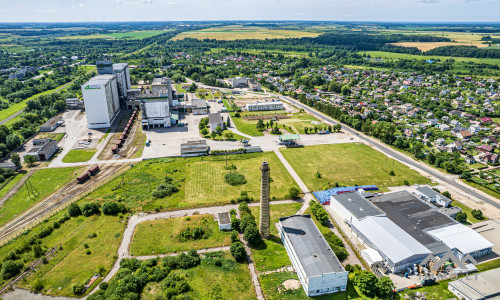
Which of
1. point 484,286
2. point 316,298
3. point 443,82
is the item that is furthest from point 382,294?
point 443,82

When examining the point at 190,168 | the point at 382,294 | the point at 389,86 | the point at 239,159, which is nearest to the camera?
the point at 382,294

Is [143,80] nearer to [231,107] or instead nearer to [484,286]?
[231,107]

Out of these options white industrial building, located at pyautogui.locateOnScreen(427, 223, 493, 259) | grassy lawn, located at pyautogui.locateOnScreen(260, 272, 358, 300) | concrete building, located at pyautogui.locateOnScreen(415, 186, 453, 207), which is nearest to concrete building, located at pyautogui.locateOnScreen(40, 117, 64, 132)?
grassy lawn, located at pyautogui.locateOnScreen(260, 272, 358, 300)

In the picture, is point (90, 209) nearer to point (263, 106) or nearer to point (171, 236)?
point (171, 236)

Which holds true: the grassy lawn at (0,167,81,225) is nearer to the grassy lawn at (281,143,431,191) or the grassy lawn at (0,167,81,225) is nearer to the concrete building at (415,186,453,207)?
the grassy lawn at (281,143,431,191)

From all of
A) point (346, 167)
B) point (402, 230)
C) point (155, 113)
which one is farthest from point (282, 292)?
point (155, 113)

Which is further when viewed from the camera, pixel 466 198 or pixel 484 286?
pixel 466 198
